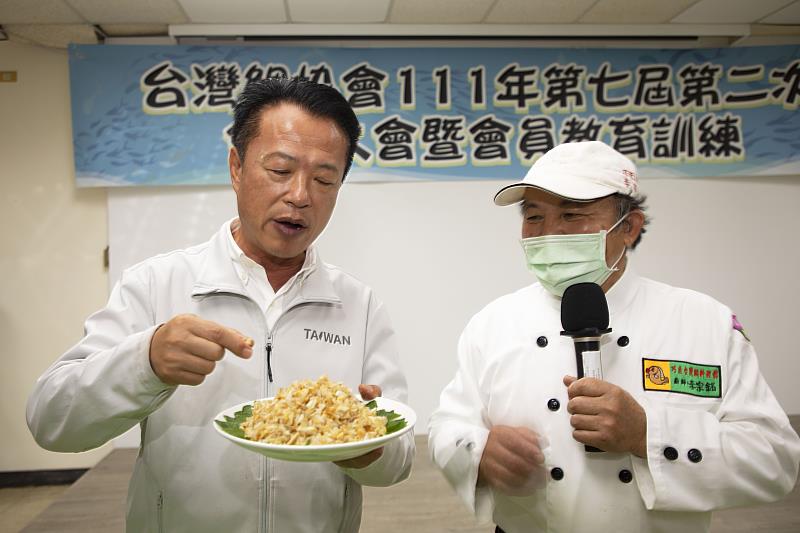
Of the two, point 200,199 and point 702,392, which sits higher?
point 200,199

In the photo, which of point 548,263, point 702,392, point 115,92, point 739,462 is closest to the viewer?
point 739,462

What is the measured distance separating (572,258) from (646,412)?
455 mm

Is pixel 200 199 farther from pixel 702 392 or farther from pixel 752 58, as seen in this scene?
pixel 752 58

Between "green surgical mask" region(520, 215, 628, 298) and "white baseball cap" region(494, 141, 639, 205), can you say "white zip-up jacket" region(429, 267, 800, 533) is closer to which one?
"green surgical mask" region(520, 215, 628, 298)

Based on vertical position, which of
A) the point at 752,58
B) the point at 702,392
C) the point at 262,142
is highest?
the point at 752,58

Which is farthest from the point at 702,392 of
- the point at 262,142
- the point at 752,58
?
the point at 752,58

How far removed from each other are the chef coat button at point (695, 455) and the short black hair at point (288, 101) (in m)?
1.18

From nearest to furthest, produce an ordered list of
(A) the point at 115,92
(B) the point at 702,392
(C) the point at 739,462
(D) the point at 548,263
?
(C) the point at 739,462 → (B) the point at 702,392 → (D) the point at 548,263 → (A) the point at 115,92

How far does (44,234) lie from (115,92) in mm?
1278

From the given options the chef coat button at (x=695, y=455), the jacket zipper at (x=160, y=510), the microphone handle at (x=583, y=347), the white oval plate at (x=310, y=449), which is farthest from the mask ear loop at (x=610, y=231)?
the jacket zipper at (x=160, y=510)

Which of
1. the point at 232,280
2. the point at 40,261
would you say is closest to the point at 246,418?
the point at 232,280

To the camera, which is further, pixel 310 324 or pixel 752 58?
pixel 752 58

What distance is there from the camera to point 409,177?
440 cm

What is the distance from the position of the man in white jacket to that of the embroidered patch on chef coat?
26.6 inches
